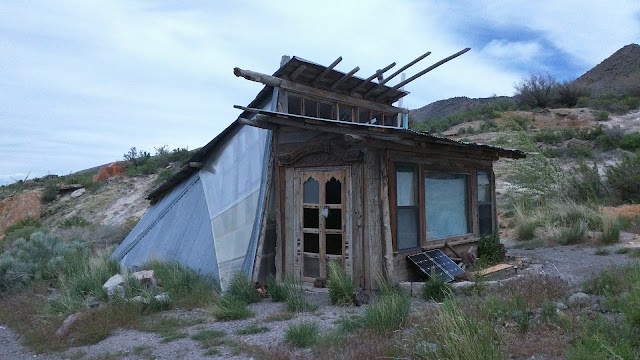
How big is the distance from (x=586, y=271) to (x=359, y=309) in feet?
13.9

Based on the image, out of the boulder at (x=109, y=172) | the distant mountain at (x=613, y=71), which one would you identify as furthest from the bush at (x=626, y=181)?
the boulder at (x=109, y=172)

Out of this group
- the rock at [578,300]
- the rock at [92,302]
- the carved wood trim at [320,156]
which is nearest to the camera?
the rock at [578,300]

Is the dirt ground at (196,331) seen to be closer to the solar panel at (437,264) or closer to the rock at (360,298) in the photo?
the rock at (360,298)

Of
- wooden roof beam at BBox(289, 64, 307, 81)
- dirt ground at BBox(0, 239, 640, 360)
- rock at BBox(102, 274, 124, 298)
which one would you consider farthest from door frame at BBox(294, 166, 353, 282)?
rock at BBox(102, 274, 124, 298)

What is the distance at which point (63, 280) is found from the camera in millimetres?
9961

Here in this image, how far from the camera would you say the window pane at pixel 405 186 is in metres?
9.06

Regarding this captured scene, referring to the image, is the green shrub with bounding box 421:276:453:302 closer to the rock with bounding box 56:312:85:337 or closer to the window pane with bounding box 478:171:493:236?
the window pane with bounding box 478:171:493:236

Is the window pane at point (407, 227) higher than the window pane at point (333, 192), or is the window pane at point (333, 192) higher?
the window pane at point (333, 192)

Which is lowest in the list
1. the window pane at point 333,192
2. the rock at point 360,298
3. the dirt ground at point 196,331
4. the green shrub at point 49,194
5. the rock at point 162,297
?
the dirt ground at point 196,331

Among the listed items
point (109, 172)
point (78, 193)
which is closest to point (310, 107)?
point (78, 193)

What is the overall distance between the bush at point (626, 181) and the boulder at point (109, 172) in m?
25.1

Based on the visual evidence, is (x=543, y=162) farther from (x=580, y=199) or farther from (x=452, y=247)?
(x=452, y=247)

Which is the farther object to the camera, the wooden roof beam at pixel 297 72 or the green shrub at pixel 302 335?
the wooden roof beam at pixel 297 72

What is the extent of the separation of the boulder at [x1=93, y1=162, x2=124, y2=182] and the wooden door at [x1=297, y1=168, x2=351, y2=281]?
2493 cm
